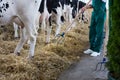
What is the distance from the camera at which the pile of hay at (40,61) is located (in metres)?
5.45

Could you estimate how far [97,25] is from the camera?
7.34 m

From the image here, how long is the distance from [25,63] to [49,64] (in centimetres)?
50

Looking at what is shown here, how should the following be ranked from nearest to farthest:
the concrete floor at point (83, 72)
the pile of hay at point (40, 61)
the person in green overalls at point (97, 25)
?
1. the pile of hay at point (40, 61)
2. the concrete floor at point (83, 72)
3. the person in green overalls at point (97, 25)

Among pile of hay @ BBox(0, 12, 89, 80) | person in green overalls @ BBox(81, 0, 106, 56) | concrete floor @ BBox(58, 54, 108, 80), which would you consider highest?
person in green overalls @ BBox(81, 0, 106, 56)

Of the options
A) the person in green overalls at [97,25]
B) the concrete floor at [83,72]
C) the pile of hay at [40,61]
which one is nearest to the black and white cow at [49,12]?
the pile of hay at [40,61]

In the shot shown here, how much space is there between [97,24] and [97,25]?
23 mm

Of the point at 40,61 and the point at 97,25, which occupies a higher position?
the point at 97,25

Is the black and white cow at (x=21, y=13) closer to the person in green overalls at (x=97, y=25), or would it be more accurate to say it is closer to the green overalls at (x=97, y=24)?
the person in green overalls at (x=97, y=25)

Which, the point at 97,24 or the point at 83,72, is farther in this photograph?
the point at 97,24

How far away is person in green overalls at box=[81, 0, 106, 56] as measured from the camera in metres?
7.10

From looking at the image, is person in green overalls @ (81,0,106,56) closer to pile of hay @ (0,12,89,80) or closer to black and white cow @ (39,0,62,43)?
pile of hay @ (0,12,89,80)

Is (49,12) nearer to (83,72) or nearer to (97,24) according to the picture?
(97,24)

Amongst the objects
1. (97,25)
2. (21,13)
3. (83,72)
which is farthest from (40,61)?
(97,25)

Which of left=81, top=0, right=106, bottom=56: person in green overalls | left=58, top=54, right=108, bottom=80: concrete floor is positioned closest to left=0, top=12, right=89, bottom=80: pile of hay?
left=58, top=54, right=108, bottom=80: concrete floor
